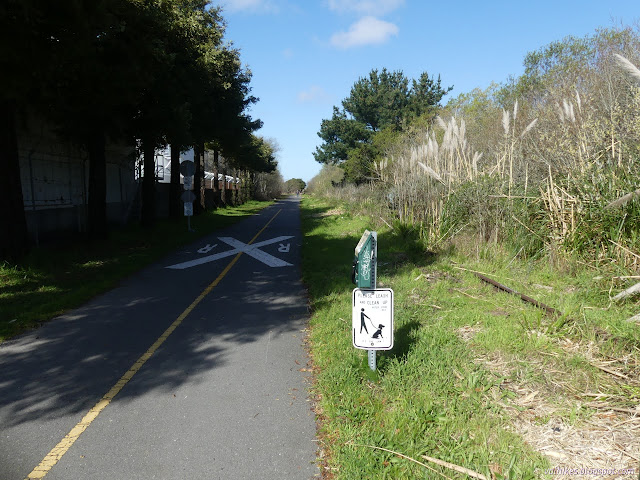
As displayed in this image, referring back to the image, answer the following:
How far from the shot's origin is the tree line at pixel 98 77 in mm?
8953

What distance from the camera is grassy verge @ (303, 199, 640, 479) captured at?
134 inches

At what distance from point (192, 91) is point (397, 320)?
46.6ft

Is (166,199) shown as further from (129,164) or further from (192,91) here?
(192,91)

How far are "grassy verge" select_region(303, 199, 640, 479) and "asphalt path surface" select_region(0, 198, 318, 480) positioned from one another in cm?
44

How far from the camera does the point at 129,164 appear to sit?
23359 millimetres

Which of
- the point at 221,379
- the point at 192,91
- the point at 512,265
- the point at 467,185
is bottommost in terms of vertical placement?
the point at 221,379

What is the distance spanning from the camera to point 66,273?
1087cm

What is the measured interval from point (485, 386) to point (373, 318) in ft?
3.96

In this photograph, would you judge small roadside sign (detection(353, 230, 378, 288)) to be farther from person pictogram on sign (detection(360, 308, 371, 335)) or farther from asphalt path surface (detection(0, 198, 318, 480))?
asphalt path surface (detection(0, 198, 318, 480))

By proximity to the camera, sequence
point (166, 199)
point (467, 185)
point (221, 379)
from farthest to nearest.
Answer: point (166, 199) → point (467, 185) → point (221, 379)

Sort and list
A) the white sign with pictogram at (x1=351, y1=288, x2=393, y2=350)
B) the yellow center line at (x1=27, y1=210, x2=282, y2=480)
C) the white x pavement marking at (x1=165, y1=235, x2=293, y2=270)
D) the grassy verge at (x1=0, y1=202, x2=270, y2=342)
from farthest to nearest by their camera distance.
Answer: the white x pavement marking at (x1=165, y1=235, x2=293, y2=270), the grassy verge at (x1=0, y1=202, x2=270, y2=342), the white sign with pictogram at (x1=351, y1=288, x2=393, y2=350), the yellow center line at (x1=27, y1=210, x2=282, y2=480)

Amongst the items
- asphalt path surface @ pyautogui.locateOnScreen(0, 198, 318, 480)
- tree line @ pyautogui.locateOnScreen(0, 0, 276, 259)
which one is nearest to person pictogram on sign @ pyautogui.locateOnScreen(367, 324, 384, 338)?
asphalt path surface @ pyautogui.locateOnScreen(0, 198, 318, 480)

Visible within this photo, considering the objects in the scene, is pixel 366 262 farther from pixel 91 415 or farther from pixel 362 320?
pixel 91 415

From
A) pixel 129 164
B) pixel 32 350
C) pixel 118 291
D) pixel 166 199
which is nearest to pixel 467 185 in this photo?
pixel 118 291
